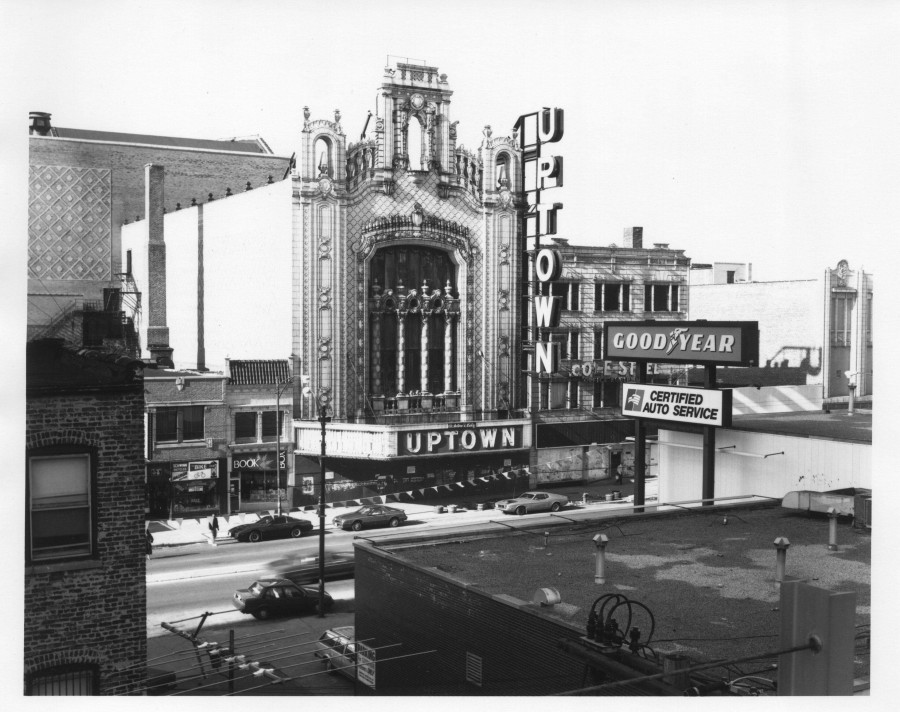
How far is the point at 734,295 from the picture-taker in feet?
89.0

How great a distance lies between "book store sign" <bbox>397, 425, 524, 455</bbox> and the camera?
79.3ft

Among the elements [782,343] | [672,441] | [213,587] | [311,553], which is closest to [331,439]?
[311,553]

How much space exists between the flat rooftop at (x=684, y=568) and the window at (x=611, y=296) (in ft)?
37.4

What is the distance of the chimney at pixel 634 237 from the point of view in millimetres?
24891

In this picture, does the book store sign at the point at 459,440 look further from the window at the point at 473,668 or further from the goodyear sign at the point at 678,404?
the window at the point at 473,668

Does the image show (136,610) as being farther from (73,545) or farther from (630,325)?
(630,325)

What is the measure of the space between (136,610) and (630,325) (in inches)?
450

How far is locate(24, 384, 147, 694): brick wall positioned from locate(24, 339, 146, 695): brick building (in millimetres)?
13

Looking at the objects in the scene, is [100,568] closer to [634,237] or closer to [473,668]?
[473,668]

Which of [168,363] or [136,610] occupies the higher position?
[168,363]

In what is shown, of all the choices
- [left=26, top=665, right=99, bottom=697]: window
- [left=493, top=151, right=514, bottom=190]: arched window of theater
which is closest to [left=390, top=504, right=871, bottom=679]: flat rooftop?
[left=26, top=665, right=99, bottom=697]: window

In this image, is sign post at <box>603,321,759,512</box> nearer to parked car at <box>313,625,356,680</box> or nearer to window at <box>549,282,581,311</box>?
parked car at <box>313,625,356,680</box>

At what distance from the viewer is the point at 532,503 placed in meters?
25.3

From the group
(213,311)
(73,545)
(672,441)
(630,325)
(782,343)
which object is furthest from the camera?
(782,343)
